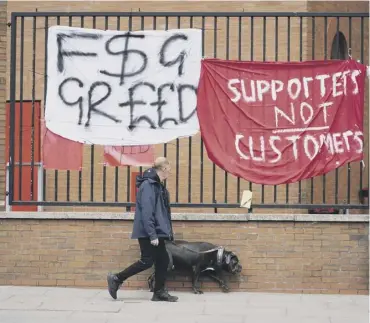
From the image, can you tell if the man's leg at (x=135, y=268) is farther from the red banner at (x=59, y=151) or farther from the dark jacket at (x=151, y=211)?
the red banner at (x=59, y=151)

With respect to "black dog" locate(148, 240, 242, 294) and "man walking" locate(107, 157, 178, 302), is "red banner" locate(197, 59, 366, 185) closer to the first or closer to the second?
"black dog" locate(148, 240, 242, 294)

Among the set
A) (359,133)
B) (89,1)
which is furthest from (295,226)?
(89,1)

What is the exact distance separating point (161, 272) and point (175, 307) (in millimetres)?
488

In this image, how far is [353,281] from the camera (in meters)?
10.8

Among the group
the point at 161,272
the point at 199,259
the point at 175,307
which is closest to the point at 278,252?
the point at 199,259

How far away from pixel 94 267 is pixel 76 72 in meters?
2.45

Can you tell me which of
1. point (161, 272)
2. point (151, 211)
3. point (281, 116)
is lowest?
point (161, 272)

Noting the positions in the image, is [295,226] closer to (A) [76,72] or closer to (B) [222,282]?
(B) [222,282]

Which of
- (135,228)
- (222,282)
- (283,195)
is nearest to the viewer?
Result: (135,228)

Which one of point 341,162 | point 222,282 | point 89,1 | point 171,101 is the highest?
point 89,1

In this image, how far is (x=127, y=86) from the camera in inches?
443

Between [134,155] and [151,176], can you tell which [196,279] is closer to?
[151,176]

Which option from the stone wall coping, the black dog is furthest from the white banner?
the black dog

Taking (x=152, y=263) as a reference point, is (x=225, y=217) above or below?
above
